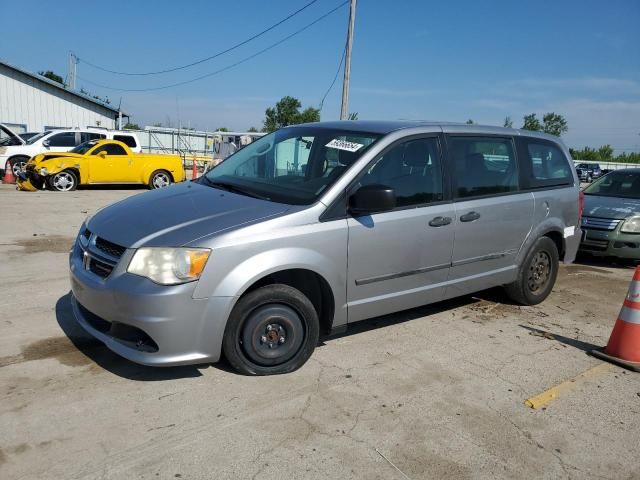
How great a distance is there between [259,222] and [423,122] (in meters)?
2.06

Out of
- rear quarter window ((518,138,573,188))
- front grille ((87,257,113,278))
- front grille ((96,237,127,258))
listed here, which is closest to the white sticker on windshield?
front grille ((96,237,127,258))

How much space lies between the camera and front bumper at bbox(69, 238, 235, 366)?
3.23 metres

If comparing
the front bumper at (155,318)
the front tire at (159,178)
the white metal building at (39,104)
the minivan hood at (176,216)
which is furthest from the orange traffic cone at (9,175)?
the front bumper at (155,318)

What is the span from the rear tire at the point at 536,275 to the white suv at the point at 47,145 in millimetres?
15315

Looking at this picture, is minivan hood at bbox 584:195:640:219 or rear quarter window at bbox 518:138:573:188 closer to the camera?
rear quarter window at bbox 518:138:573:188

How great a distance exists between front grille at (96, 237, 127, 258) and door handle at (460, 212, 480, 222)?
282 centimetres

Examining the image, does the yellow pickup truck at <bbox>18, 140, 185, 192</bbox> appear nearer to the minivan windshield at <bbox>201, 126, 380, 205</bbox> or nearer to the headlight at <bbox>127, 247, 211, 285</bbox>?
the minivan windshield at <bbox>201, 126, 380, 205</bbox>

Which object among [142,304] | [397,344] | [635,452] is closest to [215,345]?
[142,304]

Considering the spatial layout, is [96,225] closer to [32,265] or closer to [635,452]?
[32,265]

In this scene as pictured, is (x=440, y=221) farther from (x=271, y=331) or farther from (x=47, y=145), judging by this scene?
(x=47, y=145)

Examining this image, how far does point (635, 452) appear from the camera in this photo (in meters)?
3.12

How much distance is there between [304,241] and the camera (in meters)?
3.67

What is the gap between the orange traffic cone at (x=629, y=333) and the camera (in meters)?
4.34

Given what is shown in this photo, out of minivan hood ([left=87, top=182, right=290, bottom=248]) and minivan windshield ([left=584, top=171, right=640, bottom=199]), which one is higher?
minivan windshield ([left=584, top=171, right=640, bottom=199])
